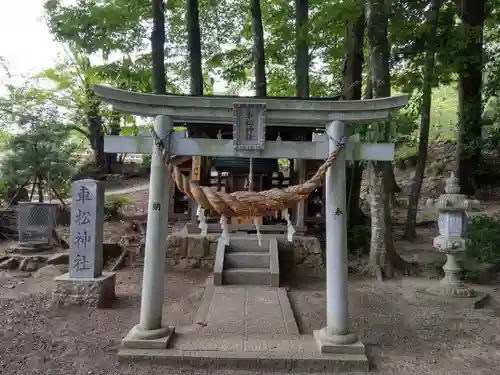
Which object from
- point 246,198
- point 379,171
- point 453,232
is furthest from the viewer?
point 379,171

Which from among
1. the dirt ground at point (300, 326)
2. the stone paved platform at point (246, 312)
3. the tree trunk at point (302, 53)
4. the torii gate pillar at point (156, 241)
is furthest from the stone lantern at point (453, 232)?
the tree trunk at point (302, 53)

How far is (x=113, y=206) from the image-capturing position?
15.1 metres

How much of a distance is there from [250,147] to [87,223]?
3613 mm

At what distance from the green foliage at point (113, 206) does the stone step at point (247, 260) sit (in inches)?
301

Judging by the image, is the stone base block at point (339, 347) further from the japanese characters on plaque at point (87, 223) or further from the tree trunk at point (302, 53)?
the tree trunk at point (302, 53)

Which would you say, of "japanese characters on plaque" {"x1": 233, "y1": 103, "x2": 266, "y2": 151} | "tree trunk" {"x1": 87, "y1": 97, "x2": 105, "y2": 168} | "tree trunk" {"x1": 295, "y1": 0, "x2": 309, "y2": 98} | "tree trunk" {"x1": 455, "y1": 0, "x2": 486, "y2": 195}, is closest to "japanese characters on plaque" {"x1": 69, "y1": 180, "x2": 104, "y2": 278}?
"japanese characters on plaque" {"x1": 233, "y1": 103, "x2": 266, "y2": 151}

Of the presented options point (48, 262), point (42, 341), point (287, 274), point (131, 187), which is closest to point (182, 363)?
point (42, 341)

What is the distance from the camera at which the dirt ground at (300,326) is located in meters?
4.77

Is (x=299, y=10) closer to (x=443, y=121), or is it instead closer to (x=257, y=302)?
(x=257, y=302)

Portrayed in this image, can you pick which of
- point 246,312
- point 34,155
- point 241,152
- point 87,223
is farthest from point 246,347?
point 34,155

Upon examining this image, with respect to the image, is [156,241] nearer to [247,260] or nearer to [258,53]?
[247,260]

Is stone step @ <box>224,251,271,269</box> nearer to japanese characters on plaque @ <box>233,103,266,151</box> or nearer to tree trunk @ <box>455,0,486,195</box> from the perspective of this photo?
japanese characters on plaque @ <box>233,103,266,151</box>

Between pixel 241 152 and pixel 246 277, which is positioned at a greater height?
pixel 241 152

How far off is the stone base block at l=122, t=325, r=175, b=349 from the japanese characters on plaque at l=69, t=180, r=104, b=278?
2.36 m
